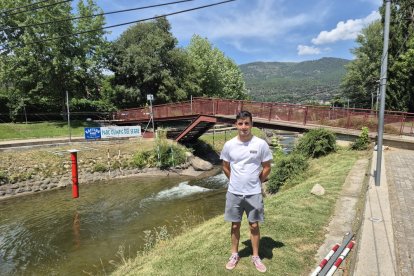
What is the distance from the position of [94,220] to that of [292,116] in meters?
12.7

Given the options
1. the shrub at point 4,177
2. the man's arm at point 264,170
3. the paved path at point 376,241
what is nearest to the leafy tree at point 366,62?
the paved path at point 376,241

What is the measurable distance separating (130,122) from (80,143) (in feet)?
27.3

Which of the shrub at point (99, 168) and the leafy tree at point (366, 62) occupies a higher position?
the leafy tree at point (366, 62)

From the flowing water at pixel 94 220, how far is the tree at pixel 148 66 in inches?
708

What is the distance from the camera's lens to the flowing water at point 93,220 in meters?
10.1

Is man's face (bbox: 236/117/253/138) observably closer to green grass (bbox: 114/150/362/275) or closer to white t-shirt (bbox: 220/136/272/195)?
white t-shirt (bbox: 220/136/272/195)

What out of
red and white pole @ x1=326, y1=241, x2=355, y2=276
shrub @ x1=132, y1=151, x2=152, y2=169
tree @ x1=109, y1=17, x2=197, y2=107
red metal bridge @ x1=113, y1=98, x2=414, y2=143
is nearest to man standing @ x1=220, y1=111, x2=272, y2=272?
red and white pole @ x1=326, y1=241, x2=355, y2=276

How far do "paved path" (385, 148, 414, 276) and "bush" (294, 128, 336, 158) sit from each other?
252 cm

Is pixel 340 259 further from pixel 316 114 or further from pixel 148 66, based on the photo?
pixel 148 66

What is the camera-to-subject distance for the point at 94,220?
14039mm

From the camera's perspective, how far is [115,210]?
15555 mm

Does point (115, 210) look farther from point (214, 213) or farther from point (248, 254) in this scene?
point (248, 254)

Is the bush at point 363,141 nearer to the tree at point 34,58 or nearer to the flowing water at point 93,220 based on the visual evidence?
the flowing water at point 93,220

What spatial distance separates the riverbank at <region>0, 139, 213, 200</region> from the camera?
19344 millimetres
